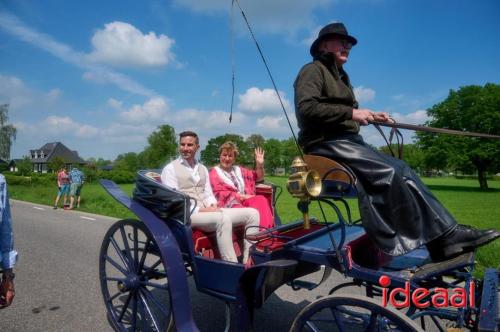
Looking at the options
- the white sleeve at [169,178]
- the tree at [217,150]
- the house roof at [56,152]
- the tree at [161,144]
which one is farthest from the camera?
the house roof at [56,152]

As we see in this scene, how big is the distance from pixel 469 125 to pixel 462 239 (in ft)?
133

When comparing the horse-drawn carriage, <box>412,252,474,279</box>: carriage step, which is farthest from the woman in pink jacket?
<box>412,252,474,279</box>: carriage step

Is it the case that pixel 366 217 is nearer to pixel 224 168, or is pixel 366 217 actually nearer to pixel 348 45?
pixel 348 45

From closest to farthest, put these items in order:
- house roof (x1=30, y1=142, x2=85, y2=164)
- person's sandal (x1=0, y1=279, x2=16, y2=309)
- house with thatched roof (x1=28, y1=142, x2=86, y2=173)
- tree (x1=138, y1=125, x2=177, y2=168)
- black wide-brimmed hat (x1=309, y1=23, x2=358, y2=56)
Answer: person's sandal (x1=0, y1=279, x2=16, y2=309)
black wide-brimmed hat (x1=309, y1=23, x2=358, y2=56)
tree (x1=138, y1=125, x2=177, y2=168)
house with thatched roof (x1=28, y1=142, x2=86, y2=173)
house roof (x1=30, y1=142, x2=85, y2=164)

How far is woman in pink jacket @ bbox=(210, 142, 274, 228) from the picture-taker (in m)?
3.72

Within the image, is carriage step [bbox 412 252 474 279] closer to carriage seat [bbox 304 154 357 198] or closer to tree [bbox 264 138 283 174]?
carriage seat [bbox 304 154 357 198]

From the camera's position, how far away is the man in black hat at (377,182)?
1971 mm

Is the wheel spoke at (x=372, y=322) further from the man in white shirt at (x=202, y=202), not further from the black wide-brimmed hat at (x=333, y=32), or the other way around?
the black wide-brimmed hat at (x=333, y=32)

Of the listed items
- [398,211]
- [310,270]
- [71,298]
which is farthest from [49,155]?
[398,211]

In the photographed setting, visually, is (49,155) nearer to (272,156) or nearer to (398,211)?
(272,156)

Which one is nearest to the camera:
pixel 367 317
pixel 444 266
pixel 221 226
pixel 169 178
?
pixel 444 266

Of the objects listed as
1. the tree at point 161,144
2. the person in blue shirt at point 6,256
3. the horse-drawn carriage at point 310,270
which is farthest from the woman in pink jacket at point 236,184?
the tree at point 161,144

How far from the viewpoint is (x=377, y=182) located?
203cm

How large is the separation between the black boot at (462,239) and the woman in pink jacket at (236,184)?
1843 mm
